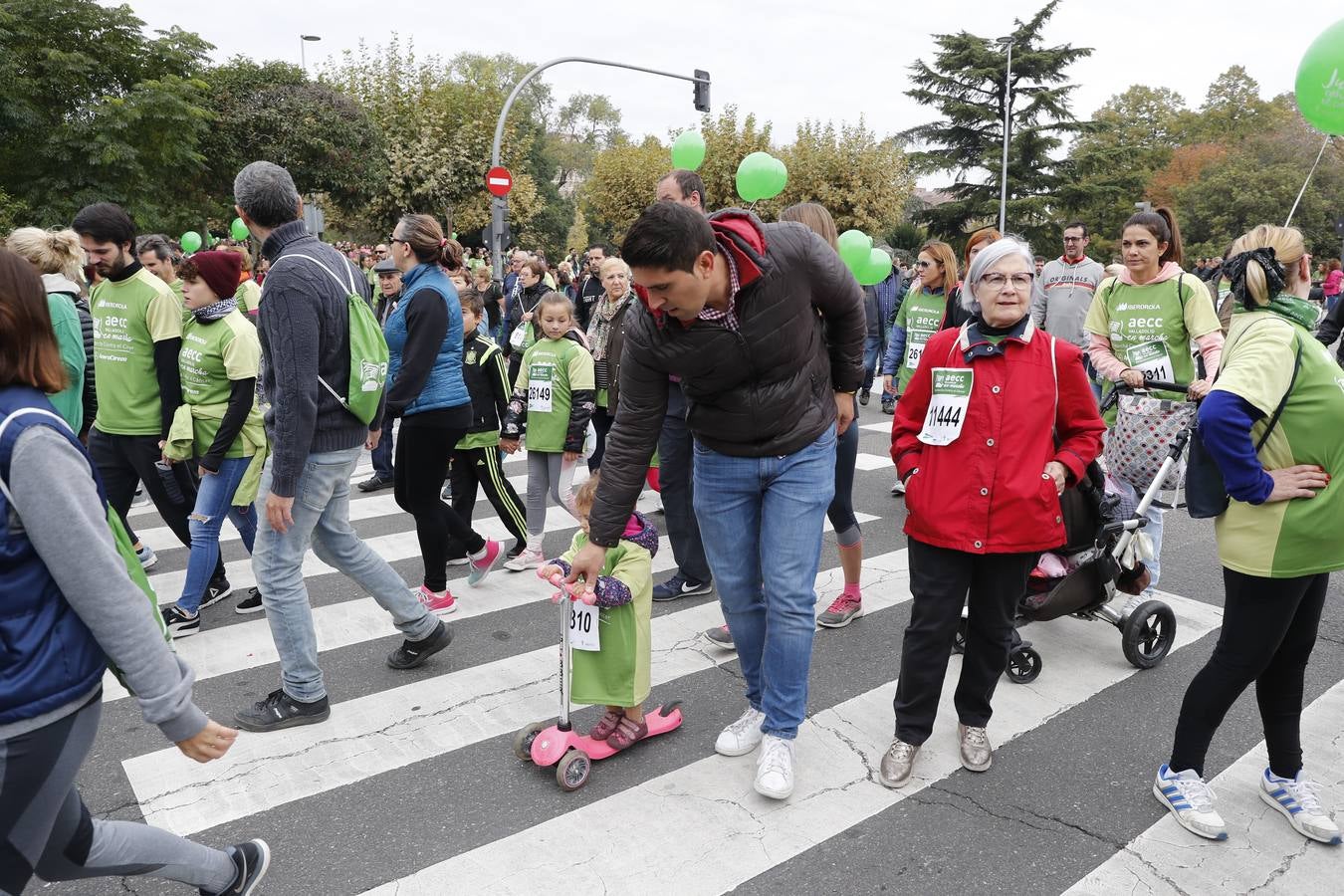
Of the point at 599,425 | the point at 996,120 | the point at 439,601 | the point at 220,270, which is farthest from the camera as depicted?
the point at 996,120

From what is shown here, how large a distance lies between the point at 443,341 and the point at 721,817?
2.74 metres

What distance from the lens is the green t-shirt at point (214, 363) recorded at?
15.1ft

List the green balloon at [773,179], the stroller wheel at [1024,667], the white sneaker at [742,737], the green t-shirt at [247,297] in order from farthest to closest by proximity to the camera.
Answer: the green t-shirt at [247,297]
the green balloon at [773,179]
the stroller wheel at [1024,667]
the white sneaker at [742,737]

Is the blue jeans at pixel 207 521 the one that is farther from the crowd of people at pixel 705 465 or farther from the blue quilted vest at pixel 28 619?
the blue quilted vest at pixel 28 619

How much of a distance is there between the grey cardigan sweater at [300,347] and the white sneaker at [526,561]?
88.7 inches

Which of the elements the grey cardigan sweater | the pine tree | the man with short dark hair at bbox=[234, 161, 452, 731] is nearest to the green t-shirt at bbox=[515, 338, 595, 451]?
the man with short dark hair at bbox=[234, 161, 452, 731]

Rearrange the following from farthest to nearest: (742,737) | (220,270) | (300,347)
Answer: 1. (220,270)
2. (742,737)
3. (300,347)

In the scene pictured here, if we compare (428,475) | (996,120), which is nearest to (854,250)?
(428,475)

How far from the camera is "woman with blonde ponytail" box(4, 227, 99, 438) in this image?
4.29 metres

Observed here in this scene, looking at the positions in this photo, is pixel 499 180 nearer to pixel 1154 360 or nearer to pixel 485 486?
pixel 485 486

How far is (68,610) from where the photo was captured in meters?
1.92

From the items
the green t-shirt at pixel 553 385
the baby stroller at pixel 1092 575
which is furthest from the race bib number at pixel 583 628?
the green t-shirt at pixel 553 385

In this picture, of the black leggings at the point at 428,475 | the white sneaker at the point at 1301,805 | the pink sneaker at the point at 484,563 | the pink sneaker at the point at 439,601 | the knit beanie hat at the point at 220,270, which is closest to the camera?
the white sneaker at the point at 1301,805

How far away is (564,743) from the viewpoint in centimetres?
330
